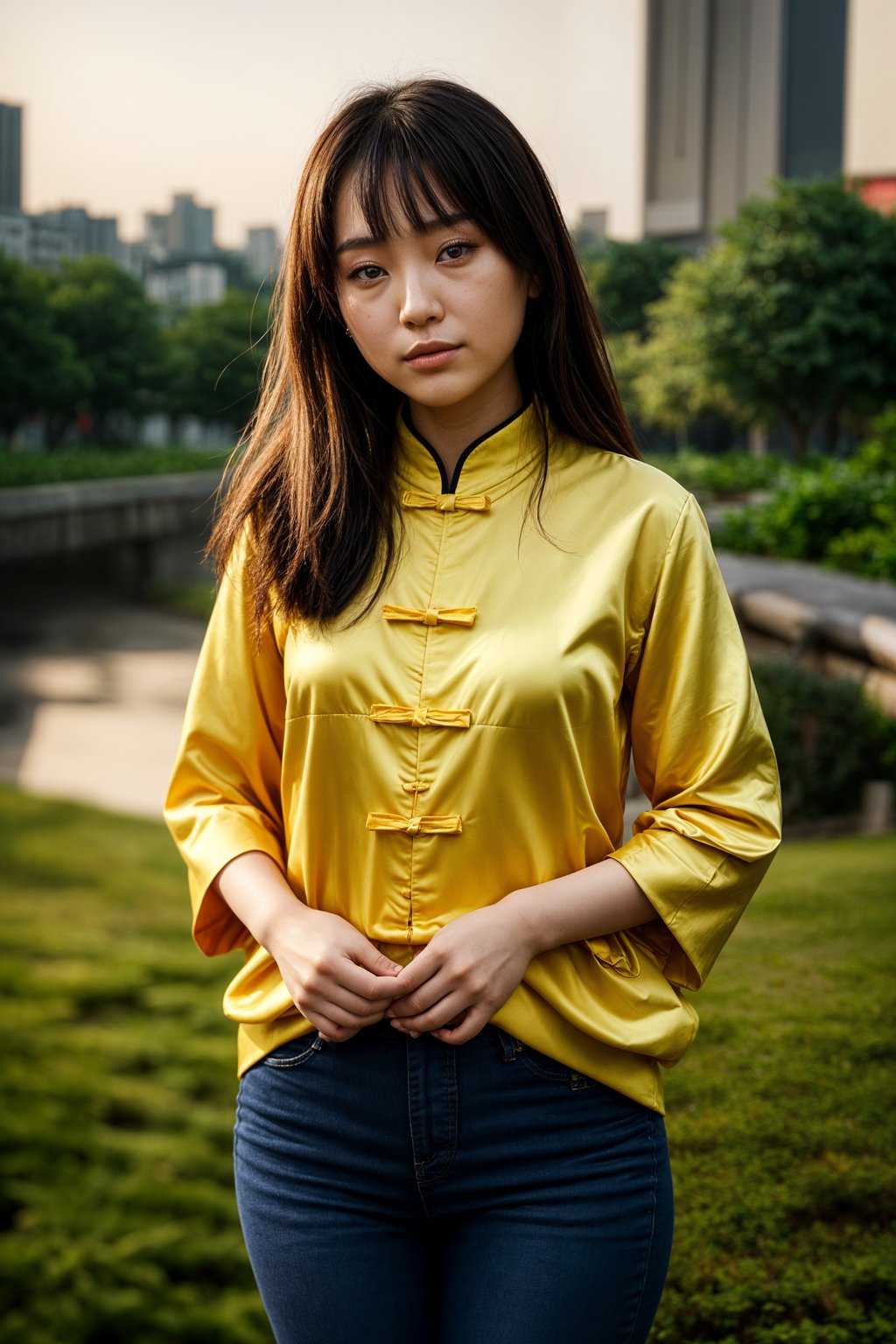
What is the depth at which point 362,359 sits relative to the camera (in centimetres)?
116

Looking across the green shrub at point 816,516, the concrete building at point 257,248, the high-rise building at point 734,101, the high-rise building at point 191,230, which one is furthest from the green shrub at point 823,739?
the high-rise building at point 734,101

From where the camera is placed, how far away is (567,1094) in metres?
0.98

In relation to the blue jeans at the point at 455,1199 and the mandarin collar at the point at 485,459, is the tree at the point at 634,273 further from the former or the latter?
the blue jeans at the point at 455,1199

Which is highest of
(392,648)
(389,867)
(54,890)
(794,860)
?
(392,648)

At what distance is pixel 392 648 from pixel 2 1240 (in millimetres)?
1899

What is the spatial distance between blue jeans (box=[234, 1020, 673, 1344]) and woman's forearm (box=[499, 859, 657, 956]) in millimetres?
91

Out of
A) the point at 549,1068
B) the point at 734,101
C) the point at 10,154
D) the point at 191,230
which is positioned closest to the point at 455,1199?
the point at 549,1068

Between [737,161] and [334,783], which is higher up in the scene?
[737,161]

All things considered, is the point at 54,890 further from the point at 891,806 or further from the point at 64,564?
the point at 64,564

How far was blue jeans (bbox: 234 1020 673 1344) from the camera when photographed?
37.3 inches

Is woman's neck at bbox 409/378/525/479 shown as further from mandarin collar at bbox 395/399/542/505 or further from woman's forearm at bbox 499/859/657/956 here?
woman's forearm at bbox 499/859/657/956

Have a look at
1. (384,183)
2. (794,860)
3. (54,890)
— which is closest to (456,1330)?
(384,183)

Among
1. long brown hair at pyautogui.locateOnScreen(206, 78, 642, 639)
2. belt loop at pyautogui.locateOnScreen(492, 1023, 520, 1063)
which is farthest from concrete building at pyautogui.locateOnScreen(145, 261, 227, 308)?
belt loop at pyautogui.locateOnScreen(492, 1023, 520, 1063)

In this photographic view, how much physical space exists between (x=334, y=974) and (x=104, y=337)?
7461 mm
